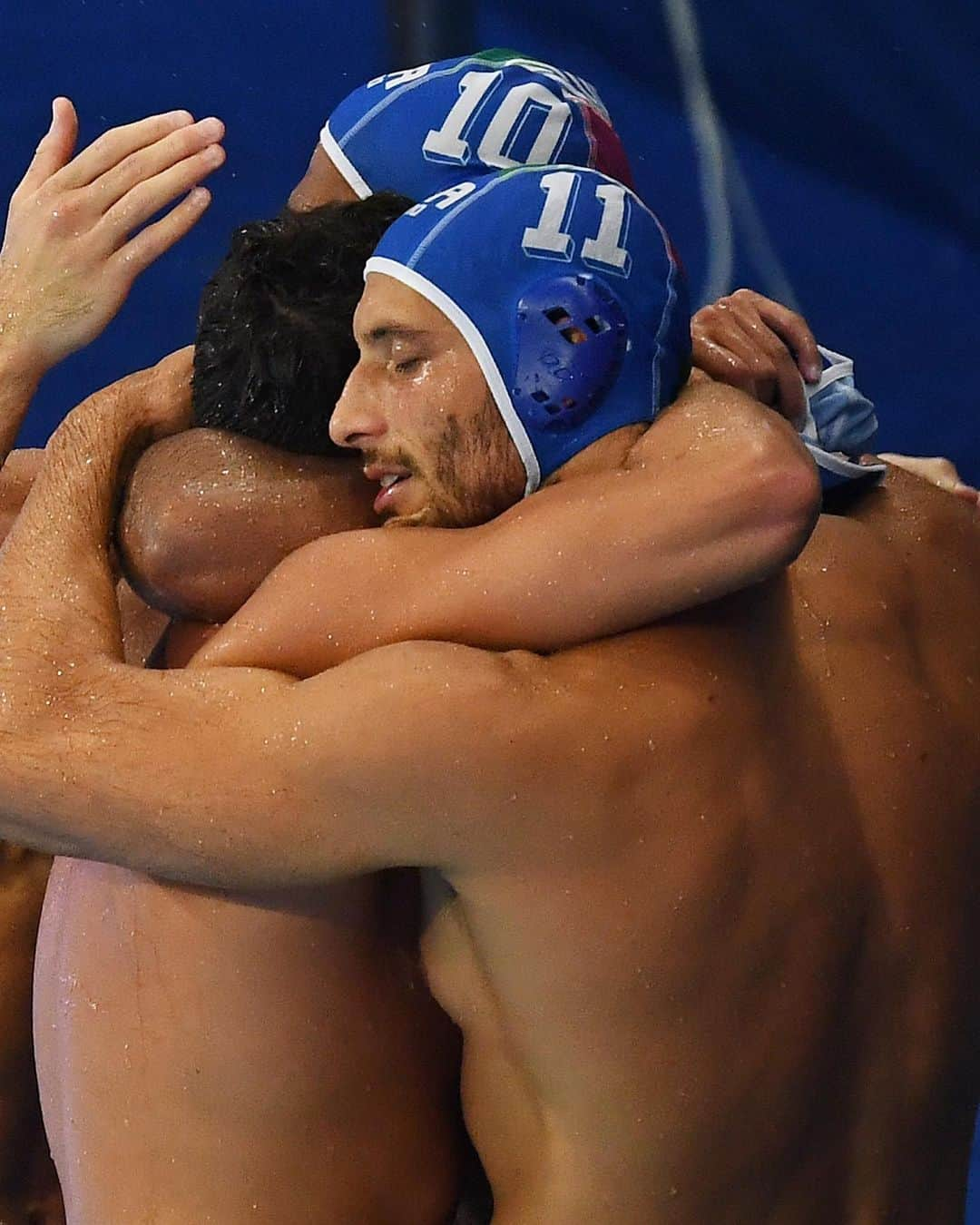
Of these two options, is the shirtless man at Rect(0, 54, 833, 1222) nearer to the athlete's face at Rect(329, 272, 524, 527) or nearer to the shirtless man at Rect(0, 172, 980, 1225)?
the shirtless man at Rect(0, 172, 980, 1225)

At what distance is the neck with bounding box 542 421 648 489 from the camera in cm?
154

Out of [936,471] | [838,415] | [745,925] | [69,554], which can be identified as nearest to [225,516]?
[69,554]

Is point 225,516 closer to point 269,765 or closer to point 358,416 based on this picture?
point 358,416

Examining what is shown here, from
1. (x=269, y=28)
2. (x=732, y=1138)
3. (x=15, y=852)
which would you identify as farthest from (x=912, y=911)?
(x=269, y=28)

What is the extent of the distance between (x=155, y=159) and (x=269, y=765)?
37.6 inches

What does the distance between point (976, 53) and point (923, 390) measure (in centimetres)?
85

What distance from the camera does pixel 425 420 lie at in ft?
5.03

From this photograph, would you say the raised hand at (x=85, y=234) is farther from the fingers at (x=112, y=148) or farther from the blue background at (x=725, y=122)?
the blue background at (x=725, y=122)

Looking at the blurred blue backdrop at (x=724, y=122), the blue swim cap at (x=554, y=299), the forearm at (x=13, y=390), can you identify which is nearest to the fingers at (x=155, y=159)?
the forearm at (x=13, y=390)

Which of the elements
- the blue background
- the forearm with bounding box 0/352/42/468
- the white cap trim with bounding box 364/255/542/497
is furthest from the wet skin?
the blue background

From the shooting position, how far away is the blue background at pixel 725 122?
4.49m

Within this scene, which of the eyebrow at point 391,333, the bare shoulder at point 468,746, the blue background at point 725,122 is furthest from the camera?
the blue background at point 725,122

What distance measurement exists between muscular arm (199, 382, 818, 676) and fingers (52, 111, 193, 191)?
746mm

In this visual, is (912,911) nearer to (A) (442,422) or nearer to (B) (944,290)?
(A) (442,422)
